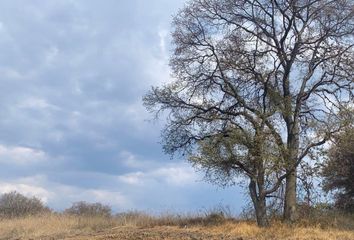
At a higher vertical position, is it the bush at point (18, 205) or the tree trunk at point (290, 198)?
the bush at point (18, 205)

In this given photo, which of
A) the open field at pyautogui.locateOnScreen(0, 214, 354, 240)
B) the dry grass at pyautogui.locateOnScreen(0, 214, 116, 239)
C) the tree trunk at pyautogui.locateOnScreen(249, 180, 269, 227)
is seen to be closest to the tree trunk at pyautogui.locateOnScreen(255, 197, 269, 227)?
the tree trunk at pyautogui.locateOnScreen(249, 180, 269, 227)

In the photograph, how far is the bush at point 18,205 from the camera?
43719 mm

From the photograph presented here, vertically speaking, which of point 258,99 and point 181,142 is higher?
point 258,99

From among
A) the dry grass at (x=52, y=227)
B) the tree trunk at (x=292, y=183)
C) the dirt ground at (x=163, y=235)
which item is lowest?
the dirt ground at (x=163, y=235)

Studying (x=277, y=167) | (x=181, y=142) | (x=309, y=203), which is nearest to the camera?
(x=277, y=167)

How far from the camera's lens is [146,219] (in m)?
30.0

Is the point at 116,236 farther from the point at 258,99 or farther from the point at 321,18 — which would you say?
the point at 321,18

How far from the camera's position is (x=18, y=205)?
44.6m

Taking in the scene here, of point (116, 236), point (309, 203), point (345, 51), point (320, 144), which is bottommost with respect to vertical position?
point (116, 236)

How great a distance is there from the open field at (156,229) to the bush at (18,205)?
12.2 meters

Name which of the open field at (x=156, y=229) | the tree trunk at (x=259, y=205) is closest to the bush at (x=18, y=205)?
the open field at (x=156, y=229)

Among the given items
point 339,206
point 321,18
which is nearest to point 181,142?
point 321,18

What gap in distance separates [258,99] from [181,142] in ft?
15.3

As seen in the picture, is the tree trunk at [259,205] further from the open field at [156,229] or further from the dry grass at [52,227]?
the dry grass at [52,227]
